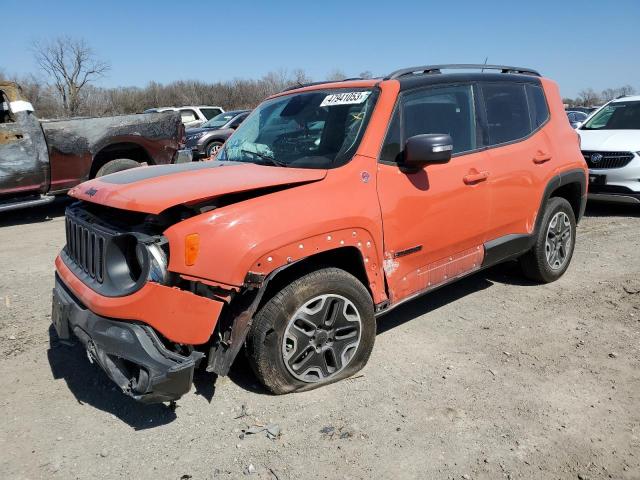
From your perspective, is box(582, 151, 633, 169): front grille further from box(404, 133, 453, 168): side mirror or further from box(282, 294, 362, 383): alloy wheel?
box(282, 294, 362, 383): alloy wheel

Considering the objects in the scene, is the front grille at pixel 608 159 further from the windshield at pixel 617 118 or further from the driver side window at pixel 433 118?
the driver side window at pixel 433 118

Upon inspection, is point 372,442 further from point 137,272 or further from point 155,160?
point 155,160

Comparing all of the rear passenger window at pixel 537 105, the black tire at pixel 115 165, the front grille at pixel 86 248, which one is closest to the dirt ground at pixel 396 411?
the front grille at pixel 86 248

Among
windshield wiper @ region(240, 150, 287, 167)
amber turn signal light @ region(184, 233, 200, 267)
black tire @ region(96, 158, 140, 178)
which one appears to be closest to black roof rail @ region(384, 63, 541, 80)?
windshield wiper @ region(240, 150, 287, 167)

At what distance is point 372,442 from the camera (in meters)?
2.74

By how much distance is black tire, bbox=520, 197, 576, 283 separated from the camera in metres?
4.66

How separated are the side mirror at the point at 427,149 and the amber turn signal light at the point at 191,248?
4.87 feet

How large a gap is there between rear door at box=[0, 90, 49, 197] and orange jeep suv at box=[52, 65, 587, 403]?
16.5 feet

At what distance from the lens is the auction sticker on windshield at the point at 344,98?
3.52m

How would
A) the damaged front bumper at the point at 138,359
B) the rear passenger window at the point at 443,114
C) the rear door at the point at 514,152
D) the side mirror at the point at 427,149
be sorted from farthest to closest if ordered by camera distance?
the rear door at the point at 514,152 < the rear passenger window at the point at 443,114 < the side mirror at the point at 427,149 < the damaged front bumper at the point at 138,359

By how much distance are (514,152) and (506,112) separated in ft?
1.17

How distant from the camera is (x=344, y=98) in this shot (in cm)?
362

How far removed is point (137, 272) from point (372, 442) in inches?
62.0

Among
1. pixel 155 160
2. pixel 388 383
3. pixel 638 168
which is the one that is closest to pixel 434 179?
pixel 388 383
